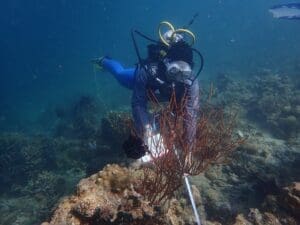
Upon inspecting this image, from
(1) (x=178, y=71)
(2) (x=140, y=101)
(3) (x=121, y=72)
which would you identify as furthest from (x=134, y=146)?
(3) (x=121, y=72)

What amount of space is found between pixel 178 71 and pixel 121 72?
5130 millimetres

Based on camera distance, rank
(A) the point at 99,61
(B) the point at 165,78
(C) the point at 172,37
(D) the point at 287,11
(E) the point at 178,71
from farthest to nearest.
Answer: (A) the point at 99,61, (D) the point at 287,11, (C) the point at 172,37, (B) the point at 165,78, (E) the point at 178,71

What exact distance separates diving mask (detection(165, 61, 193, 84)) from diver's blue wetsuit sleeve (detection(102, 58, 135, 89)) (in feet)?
11.6

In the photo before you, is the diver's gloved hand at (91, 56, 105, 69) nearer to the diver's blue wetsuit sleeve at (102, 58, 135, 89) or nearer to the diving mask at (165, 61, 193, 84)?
the diver's blue wetsuit sleeve at (102, 58, 135, 89)

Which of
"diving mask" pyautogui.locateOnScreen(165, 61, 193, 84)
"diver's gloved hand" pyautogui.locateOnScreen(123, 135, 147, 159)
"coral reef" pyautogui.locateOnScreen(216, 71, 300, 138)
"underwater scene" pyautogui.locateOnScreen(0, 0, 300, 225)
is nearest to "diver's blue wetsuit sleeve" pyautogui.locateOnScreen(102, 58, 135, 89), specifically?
"underwater scene" pyautogui.locateOnScreen(0, 0, 300, 225)

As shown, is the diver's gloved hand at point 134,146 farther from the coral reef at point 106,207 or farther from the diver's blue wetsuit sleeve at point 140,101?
the diver's blue wetsuit sleeve at point 140,101

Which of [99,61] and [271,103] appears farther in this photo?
[99,61]

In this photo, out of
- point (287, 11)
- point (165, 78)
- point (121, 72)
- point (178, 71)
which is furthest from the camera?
point (121, 72)

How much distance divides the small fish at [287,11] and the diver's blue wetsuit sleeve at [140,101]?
10.2 ft

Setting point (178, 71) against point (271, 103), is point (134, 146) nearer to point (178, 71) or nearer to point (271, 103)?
point (178, 71)

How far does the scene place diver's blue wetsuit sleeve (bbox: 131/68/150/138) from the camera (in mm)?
6367

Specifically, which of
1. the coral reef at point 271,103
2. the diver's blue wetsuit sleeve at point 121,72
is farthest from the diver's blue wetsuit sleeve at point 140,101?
the coral reef at point 271,103

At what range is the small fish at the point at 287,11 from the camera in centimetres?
658

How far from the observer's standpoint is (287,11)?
6840 millimetres
